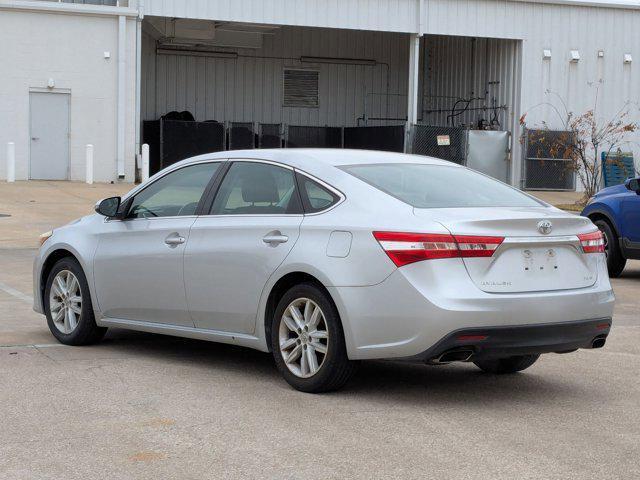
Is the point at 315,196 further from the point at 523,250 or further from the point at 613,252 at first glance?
the point at 613,252

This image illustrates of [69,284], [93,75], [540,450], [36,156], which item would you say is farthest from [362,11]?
[540,450]

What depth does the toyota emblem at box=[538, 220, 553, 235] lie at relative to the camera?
6.43 metres

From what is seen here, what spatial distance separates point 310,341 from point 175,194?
1.93 m

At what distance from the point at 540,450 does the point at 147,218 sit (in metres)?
3.62

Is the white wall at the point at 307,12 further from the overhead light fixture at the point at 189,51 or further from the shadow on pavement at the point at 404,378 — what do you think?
the shadow on pavement at the point at 404,378

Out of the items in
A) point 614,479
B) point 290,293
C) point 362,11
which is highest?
point 362,11

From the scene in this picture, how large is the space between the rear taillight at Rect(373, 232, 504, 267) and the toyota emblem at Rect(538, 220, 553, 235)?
12.2 inches

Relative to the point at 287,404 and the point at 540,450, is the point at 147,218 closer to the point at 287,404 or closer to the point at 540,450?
the point at 287,404

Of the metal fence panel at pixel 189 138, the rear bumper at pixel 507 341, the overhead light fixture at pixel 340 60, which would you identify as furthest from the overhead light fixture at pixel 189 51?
the rear bumper at pixel 507 341

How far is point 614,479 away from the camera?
16.2 feet

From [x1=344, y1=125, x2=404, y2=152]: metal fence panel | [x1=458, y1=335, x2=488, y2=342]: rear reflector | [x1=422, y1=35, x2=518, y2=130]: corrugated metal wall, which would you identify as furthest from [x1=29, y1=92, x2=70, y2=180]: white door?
[x1=458, y1=335, x2=488, y2=342]: rear reflector

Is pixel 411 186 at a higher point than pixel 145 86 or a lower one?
lower

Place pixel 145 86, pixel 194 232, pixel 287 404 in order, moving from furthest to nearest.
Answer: pixel 145 86 < pixel 194 232 < pixel 287 404

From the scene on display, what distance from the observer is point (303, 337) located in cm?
664
